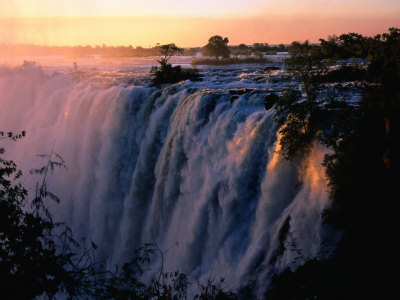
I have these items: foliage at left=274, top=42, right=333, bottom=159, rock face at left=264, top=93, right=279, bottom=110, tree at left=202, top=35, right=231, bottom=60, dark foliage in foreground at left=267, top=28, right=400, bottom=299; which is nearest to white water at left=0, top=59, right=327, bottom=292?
rock face at left=264, top=93, right=279, bottom=110

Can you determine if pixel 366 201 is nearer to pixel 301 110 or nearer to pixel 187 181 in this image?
pixel 301 110

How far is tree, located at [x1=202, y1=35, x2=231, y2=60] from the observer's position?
2069 inches

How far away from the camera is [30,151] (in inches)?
1036

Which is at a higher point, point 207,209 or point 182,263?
point 207,209

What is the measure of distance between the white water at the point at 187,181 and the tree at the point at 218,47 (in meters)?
30.2

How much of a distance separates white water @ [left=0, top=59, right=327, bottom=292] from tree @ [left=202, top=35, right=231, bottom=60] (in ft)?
99.0

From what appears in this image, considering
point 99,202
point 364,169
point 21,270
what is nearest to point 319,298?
point 364,169

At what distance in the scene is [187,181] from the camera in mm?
13906

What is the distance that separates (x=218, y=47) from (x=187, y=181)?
4202 cm

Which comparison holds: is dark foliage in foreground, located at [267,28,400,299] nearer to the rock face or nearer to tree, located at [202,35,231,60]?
the rock face

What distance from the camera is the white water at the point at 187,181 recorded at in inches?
379

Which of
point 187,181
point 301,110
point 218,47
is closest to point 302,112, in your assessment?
point 301,110

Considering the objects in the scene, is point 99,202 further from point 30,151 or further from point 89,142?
point 30,151

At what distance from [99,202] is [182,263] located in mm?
6792
